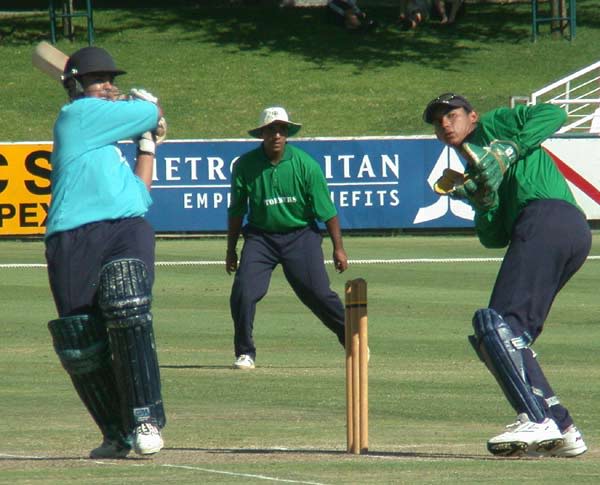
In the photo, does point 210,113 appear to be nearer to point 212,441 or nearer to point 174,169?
point 174,169

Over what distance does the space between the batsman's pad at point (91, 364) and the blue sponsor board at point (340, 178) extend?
51.4 feet

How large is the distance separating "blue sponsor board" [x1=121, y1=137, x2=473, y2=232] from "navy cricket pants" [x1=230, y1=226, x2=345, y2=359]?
38.1 ft

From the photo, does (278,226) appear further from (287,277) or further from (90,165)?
(90,165)

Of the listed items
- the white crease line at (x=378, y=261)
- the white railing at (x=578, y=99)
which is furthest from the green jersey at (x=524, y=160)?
the white railing at (x=578, y=99)

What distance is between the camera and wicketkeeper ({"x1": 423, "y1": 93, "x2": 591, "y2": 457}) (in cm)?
738

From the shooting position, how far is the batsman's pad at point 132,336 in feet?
23.7

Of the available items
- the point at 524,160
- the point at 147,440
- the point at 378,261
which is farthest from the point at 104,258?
the point at 378,261

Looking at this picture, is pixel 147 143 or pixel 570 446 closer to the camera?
pixel 570 446

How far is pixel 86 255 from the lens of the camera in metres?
7.32

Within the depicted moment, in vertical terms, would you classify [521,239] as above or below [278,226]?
above

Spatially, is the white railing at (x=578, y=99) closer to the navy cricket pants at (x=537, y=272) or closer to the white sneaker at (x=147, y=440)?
the navy cricket pants at (x=537, y=272)

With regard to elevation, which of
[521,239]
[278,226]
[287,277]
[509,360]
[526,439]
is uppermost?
[521,239]

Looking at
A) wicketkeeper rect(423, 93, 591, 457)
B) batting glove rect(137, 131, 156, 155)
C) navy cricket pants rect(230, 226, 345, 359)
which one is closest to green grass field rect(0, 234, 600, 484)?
wicketkeeper rect(423, 93, 591, 457)

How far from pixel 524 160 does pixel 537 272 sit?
59cm
